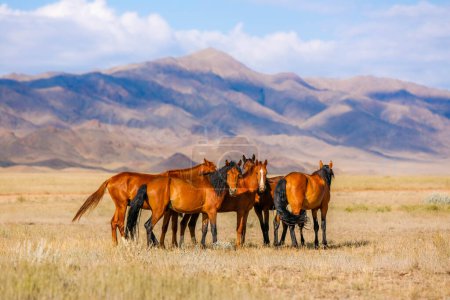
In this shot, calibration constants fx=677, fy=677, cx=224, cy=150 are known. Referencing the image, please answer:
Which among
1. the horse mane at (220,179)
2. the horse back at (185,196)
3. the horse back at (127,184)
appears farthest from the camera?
the horse back at (127,184)

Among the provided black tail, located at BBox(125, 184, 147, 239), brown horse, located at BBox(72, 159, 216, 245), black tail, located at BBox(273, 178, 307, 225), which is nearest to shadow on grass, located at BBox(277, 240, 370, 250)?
black tail, located at BBox(273, 178, 307, 225)

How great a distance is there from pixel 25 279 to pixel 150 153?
13441cm

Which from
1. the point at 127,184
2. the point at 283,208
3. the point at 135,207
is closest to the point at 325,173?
the point at 283,208

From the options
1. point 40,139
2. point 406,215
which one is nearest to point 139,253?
point 406,215

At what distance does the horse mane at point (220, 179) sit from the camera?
14047mm

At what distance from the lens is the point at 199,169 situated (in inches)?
583

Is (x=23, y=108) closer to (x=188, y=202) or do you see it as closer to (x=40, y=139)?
(x=40, y=139)

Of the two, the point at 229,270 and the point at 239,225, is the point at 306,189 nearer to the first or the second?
the point at 239,225

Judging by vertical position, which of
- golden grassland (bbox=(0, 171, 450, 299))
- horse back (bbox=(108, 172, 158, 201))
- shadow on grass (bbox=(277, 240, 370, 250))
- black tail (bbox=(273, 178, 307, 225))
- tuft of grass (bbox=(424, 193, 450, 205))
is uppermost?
horse back (bbox=(108, 172, 158, 201))

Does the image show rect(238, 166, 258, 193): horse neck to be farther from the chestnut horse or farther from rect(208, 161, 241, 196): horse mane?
rect(208, 161, 241, 196): horse mane

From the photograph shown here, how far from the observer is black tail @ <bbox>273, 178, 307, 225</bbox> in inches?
568

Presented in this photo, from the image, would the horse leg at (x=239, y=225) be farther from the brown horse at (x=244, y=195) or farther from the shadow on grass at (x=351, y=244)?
the shadow on grass at (x=351, y=244)

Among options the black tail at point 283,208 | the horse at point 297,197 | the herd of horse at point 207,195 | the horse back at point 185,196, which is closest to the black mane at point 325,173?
the herd of horse at point 207,195

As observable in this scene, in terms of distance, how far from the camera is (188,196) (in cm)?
1365
